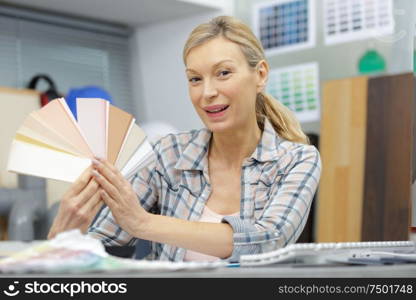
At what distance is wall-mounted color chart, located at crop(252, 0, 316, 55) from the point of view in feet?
13.3

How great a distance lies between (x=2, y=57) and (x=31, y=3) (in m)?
0.34

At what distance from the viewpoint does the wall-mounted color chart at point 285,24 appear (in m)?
4.05

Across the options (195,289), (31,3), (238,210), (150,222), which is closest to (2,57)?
(31,3)

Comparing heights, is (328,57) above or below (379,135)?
above

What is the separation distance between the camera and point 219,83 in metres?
1.72

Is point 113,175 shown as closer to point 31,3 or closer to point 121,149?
point 121,149

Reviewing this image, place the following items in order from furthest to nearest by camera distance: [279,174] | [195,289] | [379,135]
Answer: [379,135] < [279,174] < [195,289]

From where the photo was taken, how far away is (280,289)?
716mm

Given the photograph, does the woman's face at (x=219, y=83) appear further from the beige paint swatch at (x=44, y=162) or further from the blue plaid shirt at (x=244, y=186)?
the beige paint swatch at (x=44, y=162)

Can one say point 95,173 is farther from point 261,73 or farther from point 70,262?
point 261,73

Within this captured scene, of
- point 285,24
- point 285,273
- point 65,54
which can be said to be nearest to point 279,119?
point 285,273

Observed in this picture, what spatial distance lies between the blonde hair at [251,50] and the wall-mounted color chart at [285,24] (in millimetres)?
2160

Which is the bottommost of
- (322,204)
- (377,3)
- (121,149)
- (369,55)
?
(322,204)

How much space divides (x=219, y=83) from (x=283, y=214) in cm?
38
